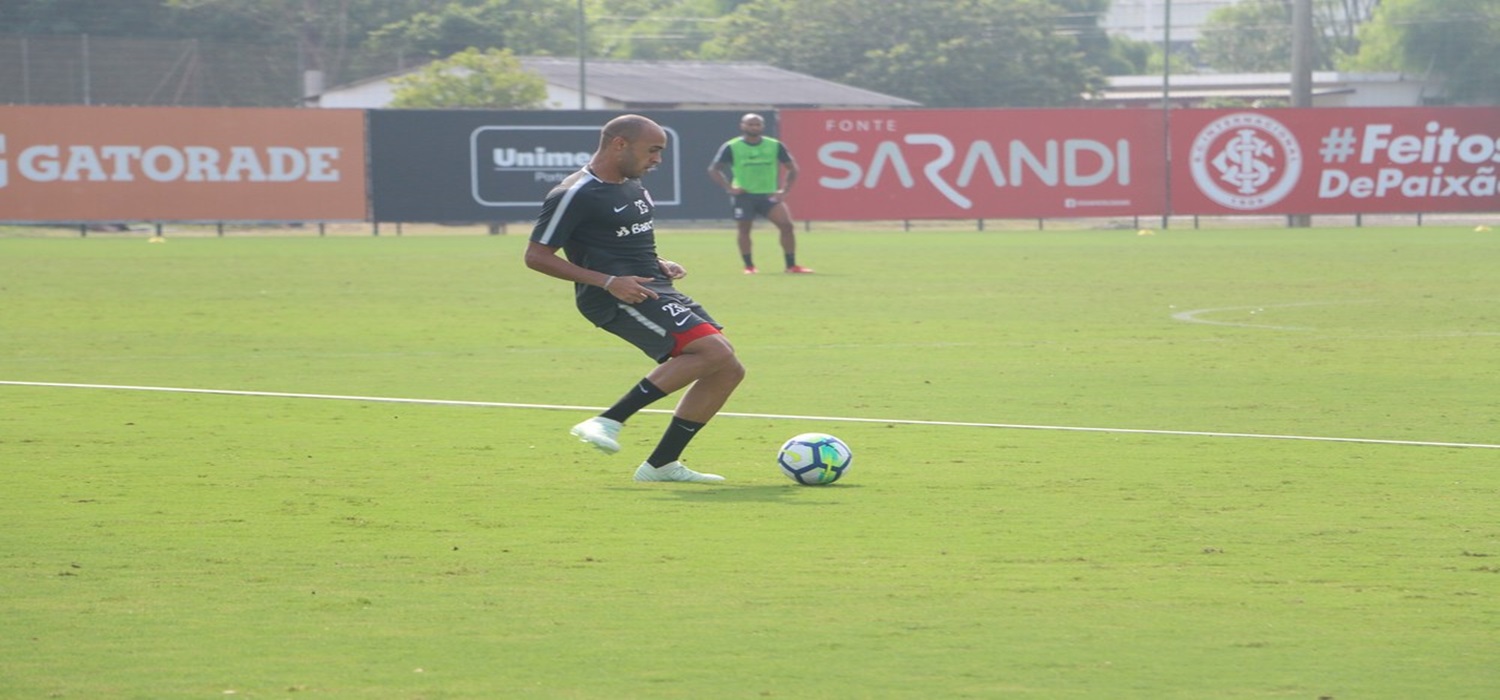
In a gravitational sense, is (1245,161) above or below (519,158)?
below

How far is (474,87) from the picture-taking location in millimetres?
50781

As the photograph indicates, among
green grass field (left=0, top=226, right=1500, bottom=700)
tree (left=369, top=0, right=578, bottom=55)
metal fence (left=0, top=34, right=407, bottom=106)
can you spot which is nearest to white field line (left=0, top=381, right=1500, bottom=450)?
green grass field (left=0, top=226, right=1500, bottom=700)

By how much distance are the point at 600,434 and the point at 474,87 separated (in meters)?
42.2

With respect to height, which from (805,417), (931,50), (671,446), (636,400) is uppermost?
(931,50)

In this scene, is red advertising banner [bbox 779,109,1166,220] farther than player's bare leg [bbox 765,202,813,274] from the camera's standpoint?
Yes

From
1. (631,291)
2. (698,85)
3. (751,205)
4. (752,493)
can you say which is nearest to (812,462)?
(752,493)

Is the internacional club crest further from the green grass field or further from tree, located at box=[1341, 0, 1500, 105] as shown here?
tree, located at box=[1341, 0, 1500, 105]

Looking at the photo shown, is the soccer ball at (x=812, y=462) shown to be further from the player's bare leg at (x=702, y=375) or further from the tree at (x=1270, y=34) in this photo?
the tree at (x=1270, y=34)

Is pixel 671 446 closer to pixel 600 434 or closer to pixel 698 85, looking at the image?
pixel 600 434

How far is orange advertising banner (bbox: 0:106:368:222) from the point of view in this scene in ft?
118

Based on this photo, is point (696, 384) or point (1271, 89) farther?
point (1271, 89)

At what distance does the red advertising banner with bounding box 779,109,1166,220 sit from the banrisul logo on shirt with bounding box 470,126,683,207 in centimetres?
315

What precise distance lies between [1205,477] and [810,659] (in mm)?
4020

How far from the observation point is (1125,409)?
39.8 ft
